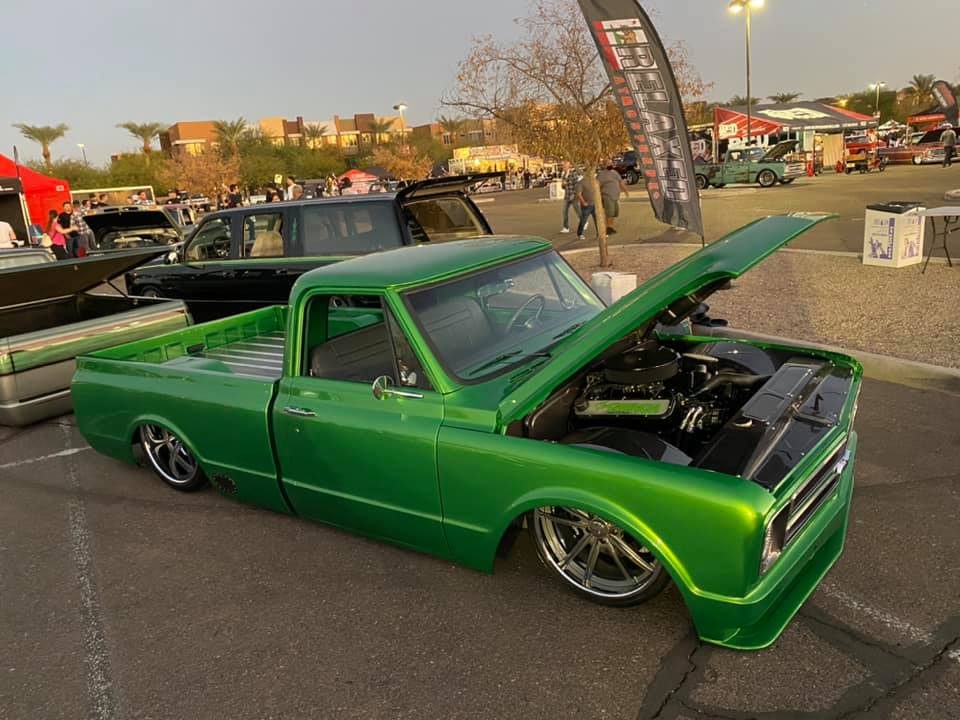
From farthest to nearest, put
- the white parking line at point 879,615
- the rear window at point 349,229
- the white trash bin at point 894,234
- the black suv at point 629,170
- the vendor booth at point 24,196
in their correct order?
the black suv at point 629,170
the vendor booth at point 24,196
the white trash bin at point 894,234
the rear window at point 349,229
the white parking line at point 879,615

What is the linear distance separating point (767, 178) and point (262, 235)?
92.0ft

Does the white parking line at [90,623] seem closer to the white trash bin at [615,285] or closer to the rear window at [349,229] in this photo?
the rear window at [349,229]

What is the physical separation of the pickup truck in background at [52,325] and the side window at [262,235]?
1099 mm

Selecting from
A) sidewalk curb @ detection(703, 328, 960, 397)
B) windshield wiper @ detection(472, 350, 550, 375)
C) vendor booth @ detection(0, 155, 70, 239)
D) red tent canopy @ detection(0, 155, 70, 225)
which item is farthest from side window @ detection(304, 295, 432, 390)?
red tent canopy @ detection(0, 155, 70, 225)

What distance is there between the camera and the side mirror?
11.6ft

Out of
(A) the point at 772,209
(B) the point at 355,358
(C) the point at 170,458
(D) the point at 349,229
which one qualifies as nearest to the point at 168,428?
(C) the point at 170,458

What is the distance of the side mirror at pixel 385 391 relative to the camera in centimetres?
353

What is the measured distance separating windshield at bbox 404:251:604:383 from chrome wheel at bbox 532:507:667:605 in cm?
77

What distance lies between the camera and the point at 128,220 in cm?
1556

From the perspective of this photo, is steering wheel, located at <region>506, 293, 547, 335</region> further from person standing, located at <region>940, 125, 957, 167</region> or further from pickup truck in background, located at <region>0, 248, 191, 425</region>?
person standing, located at <region>940, 125, 957, 167</region>

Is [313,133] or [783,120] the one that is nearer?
[783,120]

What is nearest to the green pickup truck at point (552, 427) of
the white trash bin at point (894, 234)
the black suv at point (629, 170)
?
the white trash bin at point (894, 234)

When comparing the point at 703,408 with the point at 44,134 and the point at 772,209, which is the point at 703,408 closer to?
the point at 772,209

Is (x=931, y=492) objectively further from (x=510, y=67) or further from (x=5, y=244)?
(x=5, y=244)
